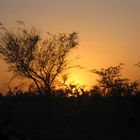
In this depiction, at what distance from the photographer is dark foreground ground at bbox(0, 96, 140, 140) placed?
Result: 34219 mm

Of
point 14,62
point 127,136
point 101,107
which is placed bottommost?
point 127,136

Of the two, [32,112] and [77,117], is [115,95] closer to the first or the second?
[77,117]

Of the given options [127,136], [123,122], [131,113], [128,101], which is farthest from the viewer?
[128,101]

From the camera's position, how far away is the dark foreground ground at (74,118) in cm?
3422

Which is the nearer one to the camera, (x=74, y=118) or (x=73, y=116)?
(x=74, y=118)

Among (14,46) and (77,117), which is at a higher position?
(14,46)

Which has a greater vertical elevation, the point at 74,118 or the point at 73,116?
the point at 73,116

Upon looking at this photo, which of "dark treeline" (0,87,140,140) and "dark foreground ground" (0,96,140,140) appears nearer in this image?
"dark foreground ground" (0,96,140,140)

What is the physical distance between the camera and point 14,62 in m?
45.4

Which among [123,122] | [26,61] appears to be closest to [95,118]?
[123,122]

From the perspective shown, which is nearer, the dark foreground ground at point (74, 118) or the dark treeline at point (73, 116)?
the dark foreground ground at point (74, 118)

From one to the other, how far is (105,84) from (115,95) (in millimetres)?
4446

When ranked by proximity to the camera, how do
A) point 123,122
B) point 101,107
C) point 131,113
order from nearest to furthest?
1. point 123,122
2. point 131,113
3. point 101,107

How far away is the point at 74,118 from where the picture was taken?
45.1 meters
